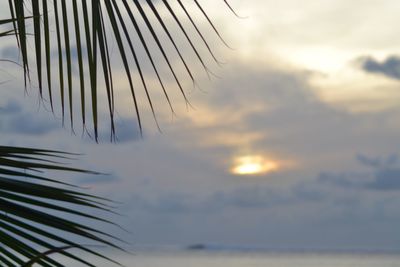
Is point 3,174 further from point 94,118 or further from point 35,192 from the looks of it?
point 94,118

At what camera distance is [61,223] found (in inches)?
87.5

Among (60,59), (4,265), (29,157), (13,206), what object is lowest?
(4,265)

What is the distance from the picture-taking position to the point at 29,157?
2.33 metres

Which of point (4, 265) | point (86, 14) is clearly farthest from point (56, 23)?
point (4, 265)

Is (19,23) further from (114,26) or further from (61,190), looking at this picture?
(61,190)

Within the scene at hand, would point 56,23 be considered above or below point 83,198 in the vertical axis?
above

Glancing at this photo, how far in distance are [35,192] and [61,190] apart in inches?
2.9

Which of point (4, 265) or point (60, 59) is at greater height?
point (60, 59)

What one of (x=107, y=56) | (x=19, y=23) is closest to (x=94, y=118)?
(x=107, y=56)

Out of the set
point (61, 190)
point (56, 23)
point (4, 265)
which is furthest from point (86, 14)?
point (4, 265)

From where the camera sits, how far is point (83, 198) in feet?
7.32

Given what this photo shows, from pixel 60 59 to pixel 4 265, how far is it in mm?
576

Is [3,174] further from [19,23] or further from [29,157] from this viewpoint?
[19,23]

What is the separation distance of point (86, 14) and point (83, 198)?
0.51m
